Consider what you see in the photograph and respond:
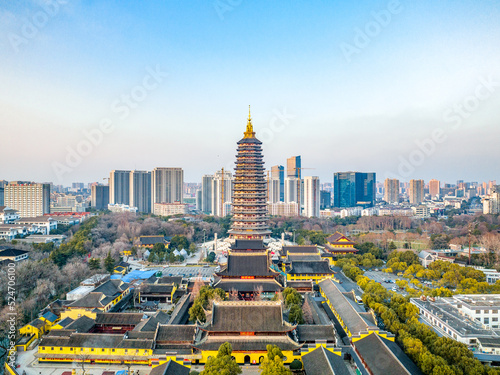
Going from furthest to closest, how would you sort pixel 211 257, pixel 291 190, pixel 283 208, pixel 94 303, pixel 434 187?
pixel 434 187, pixel 291 190, pixel 283 208, pixel 211 257, pixel 94 303

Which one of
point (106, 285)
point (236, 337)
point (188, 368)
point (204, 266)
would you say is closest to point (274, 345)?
point (236, 337)

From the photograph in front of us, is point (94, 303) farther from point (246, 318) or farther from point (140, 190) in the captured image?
point (140, 190)

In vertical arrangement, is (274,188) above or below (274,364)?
above

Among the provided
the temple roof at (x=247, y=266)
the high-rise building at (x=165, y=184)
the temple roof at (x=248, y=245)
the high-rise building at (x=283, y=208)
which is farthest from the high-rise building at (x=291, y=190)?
the temple roof at (x=247, y=266)

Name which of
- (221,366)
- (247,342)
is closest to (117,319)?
(247,342)

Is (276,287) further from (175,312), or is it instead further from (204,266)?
(204,266)

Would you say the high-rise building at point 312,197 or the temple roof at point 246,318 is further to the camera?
the high-rise building at point 312,197

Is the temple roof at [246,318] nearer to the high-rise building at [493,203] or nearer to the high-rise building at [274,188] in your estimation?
the high-rise building at [493,203]
